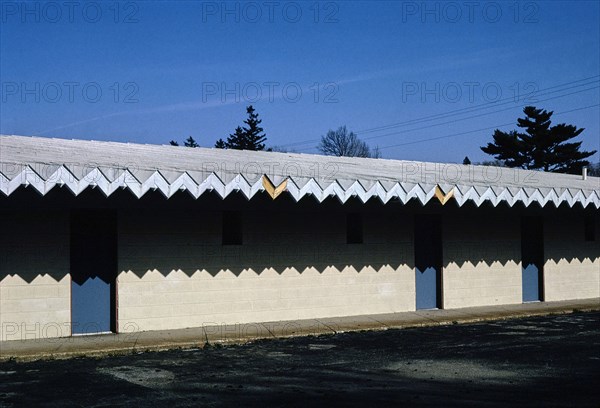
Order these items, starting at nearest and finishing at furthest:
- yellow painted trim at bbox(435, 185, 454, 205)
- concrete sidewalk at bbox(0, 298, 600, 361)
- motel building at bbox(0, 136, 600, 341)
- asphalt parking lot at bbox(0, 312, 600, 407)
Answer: asphalt parking lot at bbox(0, 312, 600, 407) < concrete sidewalk at bbox(0, 298, 600, 361) < motel building at bbox(0, 136, 600, 341) < yellow painted trim at bbox(435, 185, 454, 205)

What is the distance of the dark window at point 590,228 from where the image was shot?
23203mm

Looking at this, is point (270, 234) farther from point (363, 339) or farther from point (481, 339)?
point (481, 339)

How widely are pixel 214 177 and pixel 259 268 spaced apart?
3.95m

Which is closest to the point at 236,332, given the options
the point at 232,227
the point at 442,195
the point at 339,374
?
the point at 232,227

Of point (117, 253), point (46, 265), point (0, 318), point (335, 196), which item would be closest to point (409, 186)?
point (335, 196)

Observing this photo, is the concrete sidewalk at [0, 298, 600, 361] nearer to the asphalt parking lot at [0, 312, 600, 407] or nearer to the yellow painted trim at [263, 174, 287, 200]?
the asphalt parking lot at [0, 312, 600, 407]

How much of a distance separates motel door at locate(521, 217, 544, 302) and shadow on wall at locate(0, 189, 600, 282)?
59.4 inches

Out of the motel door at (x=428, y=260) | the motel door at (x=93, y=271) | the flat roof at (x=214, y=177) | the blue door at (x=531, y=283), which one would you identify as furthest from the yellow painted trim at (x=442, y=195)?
the motel door at (x=93, y=271)

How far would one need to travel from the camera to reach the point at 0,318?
1441 centimetres

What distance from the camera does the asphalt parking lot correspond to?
9078mm

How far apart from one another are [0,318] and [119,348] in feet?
9.28

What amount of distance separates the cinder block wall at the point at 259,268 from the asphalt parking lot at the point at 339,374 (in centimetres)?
257

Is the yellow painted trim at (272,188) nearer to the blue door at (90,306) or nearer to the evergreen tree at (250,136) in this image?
Result: the blue door at (90,306)

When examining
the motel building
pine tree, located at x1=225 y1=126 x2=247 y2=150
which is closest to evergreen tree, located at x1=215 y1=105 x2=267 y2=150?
pine tree, located at x1=225 y1=126 x2=247 y2=150
